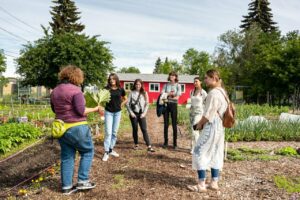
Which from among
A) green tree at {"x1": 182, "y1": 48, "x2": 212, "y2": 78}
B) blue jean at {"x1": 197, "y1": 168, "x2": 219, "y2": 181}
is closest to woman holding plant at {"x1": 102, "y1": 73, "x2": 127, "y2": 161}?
blue jean at {"x1": 197, "y1": 168, "x2": 219, "y2": 181}

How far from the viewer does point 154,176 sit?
5.30 m

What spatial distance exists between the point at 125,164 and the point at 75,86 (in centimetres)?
242

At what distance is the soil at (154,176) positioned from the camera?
14.7 feet

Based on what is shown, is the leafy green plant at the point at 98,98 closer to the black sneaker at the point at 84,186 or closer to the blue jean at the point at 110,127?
the blue jean at the point at 110,127

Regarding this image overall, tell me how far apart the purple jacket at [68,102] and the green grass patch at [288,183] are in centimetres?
324

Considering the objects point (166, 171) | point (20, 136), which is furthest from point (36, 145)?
point (166, 171)

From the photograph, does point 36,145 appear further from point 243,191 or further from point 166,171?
point 243,191

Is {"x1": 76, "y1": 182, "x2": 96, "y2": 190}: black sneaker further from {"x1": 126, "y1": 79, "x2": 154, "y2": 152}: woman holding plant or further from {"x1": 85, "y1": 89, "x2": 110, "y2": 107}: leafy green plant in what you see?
{"x1": 126, "y1": 79, "x2": 154, "y2": 152}: woman holding plant

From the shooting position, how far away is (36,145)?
9.61 meters

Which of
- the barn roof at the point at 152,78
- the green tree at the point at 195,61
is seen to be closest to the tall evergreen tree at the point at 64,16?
the barn roof at the point at 152,78

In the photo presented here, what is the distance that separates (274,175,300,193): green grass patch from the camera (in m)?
4.74

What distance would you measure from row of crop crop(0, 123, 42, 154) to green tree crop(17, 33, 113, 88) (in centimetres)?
1712

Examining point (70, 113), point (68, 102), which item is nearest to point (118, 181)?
point (70, 113)

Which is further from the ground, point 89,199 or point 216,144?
point 216,144
